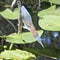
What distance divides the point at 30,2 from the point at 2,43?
70cm

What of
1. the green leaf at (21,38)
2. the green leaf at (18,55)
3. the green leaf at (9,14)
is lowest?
the green leaf at (18,55)

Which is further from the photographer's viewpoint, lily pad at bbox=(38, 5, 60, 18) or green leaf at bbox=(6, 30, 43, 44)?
lily pad at bbox=(38, 5, 60, 18)

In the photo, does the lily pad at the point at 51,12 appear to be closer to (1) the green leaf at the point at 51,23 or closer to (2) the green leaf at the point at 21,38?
(1) the green leaf at the point at 51,23

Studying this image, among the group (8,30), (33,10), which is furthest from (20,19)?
(33,10)

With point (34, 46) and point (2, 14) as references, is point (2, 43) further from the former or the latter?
point (2, 14)

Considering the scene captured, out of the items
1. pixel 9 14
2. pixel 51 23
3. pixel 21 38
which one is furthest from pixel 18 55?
pixel 9 14

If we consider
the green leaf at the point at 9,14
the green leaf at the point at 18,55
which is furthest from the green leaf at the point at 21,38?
the green leaf at the point at 9,14

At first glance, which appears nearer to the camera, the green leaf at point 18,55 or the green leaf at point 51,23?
the green leaf at point 18,55

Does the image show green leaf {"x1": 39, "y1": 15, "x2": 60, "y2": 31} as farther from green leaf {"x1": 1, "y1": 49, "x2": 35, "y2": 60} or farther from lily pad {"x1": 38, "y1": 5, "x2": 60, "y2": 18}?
green leaf {"x1": 1, "y1": 49, "x2": 35, "y2": 60}

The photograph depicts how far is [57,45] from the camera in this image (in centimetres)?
125

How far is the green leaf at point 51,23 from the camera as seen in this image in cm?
126

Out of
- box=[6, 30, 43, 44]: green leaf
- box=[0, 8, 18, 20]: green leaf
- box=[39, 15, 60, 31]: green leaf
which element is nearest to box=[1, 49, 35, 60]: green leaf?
box=[6, 30, 43, 44]: green leaf

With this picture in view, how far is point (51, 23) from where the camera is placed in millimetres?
1286

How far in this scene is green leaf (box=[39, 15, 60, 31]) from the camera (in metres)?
1.26
